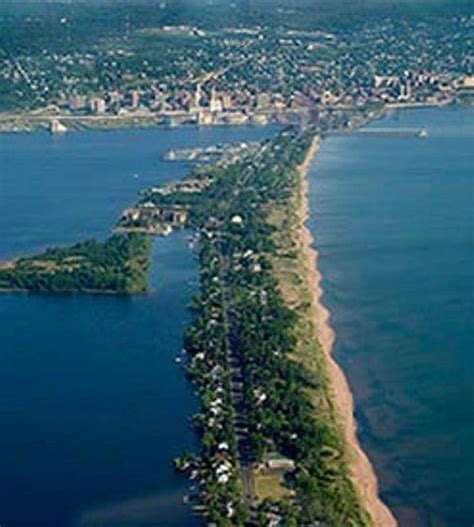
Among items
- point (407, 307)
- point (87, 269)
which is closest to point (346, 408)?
point (407, 307)

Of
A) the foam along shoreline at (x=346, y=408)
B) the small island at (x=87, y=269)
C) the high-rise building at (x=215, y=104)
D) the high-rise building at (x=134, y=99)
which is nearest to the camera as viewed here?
the foam along shoreline at (x=346, y=408)

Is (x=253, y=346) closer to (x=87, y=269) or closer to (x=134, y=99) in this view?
(x=87, y=269)

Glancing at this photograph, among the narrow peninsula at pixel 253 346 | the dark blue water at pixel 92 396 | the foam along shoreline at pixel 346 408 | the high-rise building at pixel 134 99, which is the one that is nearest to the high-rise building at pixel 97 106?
the high-rise building at pixel 134 99

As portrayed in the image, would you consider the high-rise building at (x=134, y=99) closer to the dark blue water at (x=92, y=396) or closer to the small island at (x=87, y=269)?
the dark blue water at (x=92, y=396)

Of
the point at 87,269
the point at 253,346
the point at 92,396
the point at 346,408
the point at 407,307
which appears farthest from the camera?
the point at 87,269

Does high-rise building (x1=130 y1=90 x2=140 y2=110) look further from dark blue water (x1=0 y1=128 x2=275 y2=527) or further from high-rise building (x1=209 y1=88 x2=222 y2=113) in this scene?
dark blue water (x1=0 y1=128 x2=275 y2=527)

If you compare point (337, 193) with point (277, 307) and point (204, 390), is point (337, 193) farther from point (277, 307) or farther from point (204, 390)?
point (204, 390)
